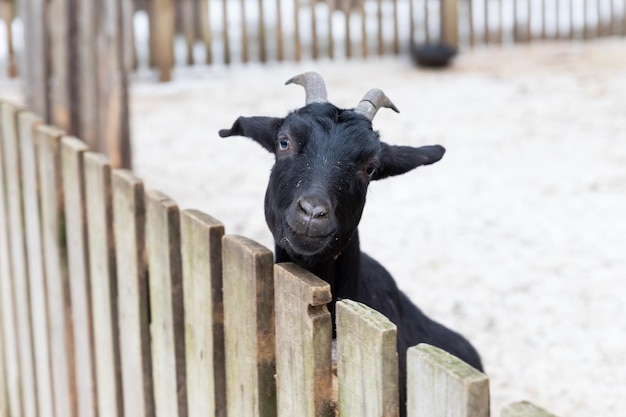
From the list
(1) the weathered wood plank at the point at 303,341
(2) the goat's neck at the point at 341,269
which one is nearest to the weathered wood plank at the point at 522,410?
(1) the weathered wood plank at the point at 303,341

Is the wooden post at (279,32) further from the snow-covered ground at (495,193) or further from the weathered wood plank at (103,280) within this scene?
the weathered wood plank at (103,280)

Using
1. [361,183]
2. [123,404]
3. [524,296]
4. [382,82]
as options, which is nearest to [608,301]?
[524,296]

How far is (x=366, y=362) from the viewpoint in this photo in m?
1.69

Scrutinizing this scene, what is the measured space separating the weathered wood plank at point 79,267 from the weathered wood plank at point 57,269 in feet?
0.14

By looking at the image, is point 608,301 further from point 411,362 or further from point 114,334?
point 411,362

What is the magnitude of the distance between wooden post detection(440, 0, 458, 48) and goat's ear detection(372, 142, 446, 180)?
921 centimetres

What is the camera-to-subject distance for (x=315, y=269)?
2926 mm

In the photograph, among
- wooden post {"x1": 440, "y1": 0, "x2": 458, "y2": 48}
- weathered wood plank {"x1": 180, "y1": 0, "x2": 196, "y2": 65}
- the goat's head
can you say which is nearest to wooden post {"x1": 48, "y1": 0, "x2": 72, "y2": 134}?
the goat's head

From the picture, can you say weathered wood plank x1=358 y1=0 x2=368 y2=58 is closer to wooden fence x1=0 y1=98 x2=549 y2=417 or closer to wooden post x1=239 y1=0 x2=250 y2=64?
wooden post x1=239 y1=0 x2=250 y2=64

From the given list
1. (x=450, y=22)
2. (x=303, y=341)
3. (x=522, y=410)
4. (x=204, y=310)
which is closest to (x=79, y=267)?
(x=204, y=310)

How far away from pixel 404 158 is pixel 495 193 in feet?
10.5

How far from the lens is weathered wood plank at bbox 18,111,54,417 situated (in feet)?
11.8

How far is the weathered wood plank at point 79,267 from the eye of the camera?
3.17 meters

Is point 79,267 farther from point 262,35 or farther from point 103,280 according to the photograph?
point 262,35
